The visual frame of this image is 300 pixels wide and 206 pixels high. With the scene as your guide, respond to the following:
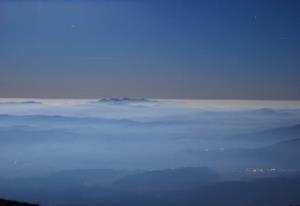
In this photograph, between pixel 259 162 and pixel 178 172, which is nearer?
pixel 259 162

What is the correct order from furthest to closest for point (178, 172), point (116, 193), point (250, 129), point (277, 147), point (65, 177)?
point (116, 193) < point (65, 177) < point (178, 172) < point (277, 147) < point (250, 129)

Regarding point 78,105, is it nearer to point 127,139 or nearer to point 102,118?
point 102,118

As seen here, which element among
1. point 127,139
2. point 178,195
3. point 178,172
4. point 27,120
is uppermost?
point 27,120

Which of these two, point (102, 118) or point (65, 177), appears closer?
point (102, 118)

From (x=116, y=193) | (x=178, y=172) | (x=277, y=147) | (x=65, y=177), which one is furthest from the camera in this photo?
(x=116, y=193)

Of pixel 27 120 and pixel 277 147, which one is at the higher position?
pixel 27 120

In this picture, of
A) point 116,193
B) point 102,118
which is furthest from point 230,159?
point 116,193

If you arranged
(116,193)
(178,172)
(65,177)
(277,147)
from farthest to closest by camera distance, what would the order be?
(116,193)
(65,177)
(178,172)
(277,147)

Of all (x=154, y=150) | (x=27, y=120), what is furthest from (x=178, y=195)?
(x=27, y=120)

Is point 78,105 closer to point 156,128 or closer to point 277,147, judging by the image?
point 156,128
